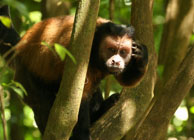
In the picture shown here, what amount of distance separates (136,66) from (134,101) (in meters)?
0.73

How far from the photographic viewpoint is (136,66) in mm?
5879

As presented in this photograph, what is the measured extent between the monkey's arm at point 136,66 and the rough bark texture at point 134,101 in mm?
123

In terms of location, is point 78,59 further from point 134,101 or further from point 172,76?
point 172,76

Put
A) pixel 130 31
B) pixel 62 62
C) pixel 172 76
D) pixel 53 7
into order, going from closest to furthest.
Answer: pixel 62 62 < pixel 130 31 < pixel 172 76 < pixel 53 7

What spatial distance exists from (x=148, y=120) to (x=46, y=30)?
214cm

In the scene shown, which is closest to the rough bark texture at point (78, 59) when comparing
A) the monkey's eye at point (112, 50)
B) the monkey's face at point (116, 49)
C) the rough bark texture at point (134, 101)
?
the rough bark texture at point (134, 101)

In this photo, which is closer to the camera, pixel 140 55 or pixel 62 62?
pixel 62 62

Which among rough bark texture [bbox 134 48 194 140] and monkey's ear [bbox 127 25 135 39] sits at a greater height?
monkey's ear [bbox 127 25 135 39]

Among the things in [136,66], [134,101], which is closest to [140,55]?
[136,66]

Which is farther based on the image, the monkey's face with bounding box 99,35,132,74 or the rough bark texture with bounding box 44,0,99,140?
the monkey's face with bounding box 99,35,132,74

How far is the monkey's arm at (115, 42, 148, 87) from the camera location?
220 inches

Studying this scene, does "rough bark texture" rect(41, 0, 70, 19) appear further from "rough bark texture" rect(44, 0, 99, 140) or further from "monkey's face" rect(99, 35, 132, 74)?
"rough bark texture" rect(44, 0, 99, 140)

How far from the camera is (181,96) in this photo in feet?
18.5

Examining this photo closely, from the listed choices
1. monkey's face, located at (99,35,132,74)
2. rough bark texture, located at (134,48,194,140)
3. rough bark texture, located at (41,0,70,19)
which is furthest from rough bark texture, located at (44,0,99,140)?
rough bark texture, located at (41,0,70,19)
